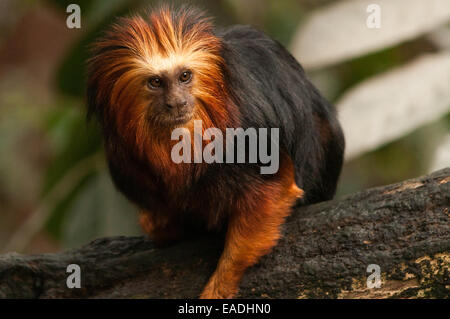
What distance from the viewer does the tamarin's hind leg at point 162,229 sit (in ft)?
10.3

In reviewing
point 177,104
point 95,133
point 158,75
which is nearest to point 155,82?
point 158,75

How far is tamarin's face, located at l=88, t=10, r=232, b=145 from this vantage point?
2.62 meters

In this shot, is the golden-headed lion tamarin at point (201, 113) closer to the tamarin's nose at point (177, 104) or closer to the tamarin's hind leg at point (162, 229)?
the tamarin's nose at point (177, 104)

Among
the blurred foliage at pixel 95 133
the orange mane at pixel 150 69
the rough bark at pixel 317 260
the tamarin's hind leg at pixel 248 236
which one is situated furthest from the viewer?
the blurred foliage at pixel 95 133

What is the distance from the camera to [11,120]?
679 centimetres

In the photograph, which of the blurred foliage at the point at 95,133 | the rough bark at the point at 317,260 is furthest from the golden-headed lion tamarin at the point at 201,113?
the blurred foliage at the point at 95,133

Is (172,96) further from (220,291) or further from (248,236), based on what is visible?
(220,291)

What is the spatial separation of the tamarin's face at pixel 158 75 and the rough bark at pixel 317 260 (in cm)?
66

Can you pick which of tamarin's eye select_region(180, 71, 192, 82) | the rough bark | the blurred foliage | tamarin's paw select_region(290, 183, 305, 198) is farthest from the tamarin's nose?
the blurred foliage

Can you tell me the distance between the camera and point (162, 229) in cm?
317

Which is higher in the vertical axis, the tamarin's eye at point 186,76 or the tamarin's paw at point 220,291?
the tamarin's eye at point 186,76

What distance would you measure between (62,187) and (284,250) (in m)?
2.61

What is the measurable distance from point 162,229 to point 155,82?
87 centimetres
